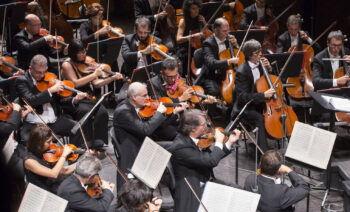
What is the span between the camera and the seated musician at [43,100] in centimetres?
411

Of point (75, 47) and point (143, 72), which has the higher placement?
point (75, 47)

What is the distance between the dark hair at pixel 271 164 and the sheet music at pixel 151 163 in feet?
2.03

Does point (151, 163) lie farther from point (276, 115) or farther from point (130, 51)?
point (130, 51)

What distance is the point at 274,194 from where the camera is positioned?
2.85m

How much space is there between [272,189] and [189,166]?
0.61 metres

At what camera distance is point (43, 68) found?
13.7 ft

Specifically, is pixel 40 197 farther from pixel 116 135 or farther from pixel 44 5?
pixel 44 5

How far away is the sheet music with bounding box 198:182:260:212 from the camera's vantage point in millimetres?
2547

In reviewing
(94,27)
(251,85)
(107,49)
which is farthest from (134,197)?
(94,27)

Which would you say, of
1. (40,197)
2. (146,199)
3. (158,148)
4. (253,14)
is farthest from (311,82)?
(40,197)

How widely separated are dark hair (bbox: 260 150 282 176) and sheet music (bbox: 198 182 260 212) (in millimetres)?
381

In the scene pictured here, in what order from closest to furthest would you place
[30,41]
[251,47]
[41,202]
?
1. [41,202]
2. [251,47]
3. [30,41]

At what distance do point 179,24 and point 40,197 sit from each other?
3.93m

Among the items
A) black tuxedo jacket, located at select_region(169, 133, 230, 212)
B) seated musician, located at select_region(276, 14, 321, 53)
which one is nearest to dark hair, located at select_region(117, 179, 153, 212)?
black tuxedo jacket, located at select_region(169, 133, 230, 212)
